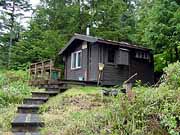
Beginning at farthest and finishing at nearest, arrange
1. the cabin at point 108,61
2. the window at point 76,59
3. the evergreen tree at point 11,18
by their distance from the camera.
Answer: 1. the evergreen tree at point 11,18
2. the window at point 76,59
3. the cabin at point 108,61

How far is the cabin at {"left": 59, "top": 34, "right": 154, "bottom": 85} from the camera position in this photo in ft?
55.0

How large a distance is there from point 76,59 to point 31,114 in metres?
11.2

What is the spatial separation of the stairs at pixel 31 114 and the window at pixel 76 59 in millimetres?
6105

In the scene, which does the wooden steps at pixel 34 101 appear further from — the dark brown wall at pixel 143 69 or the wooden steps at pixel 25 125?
the dark brown wall at pixel 143 69

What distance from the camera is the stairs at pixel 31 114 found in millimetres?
6195

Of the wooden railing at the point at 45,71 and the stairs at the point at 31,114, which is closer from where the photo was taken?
the stairs at the point at 31,114

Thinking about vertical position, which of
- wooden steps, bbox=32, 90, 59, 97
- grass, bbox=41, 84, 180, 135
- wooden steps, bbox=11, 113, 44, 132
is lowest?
wooden steps, bbox=11, 113, 44, 132

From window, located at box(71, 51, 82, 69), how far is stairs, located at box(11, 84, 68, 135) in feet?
20.0

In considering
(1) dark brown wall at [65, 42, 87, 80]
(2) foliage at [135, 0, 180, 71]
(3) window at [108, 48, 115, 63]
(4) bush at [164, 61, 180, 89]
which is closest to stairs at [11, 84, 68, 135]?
(4) bush at [164, 61, 180, 89]

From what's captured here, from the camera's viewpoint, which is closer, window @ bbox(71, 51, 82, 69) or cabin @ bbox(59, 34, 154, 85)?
cabin @ bbox(59, 34, 154, 85)

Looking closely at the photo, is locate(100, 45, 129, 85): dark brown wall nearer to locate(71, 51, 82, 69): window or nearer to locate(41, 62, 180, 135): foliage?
locate(71, 51, 82, 69): window

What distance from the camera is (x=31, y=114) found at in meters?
8.11

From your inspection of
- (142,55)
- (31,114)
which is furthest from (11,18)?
(31,114)

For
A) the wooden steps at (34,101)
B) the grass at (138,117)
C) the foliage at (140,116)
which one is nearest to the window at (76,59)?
the wooden steps at (34,101)
